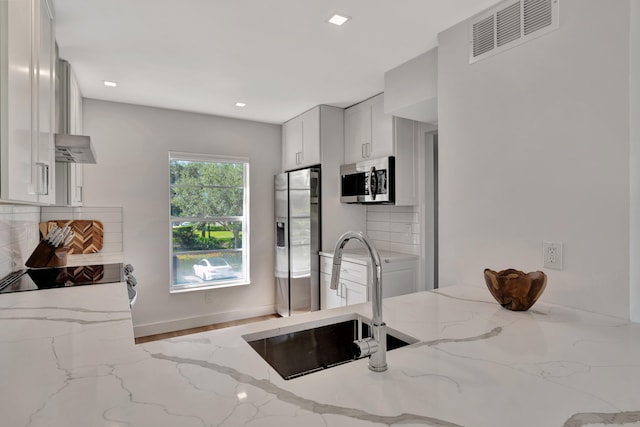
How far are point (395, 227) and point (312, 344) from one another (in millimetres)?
2327

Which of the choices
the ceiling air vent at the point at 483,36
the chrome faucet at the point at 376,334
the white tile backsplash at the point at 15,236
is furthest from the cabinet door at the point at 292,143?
the chrome faucet at the point at 376,334

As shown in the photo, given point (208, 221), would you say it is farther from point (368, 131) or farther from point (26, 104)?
point (26, 104)

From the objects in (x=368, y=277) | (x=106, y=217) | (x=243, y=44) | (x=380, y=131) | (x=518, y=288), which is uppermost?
(x=243, y=44)

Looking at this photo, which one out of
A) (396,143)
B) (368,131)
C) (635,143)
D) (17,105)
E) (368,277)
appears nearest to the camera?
(17,105)

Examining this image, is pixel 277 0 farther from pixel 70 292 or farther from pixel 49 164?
pixel 70 292

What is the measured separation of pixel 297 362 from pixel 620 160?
4.78 feet

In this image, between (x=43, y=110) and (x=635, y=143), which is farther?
(x=43, y=110)

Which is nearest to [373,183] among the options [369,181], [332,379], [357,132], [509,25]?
[369,181]

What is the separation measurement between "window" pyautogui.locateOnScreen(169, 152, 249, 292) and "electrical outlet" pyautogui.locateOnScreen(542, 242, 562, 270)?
3287 millimetres

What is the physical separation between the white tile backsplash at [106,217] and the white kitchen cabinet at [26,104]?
1.93 metres

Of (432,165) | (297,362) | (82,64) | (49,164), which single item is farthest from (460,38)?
(82,64)

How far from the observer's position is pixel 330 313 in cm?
140

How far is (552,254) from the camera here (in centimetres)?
154

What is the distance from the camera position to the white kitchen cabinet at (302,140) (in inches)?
145
